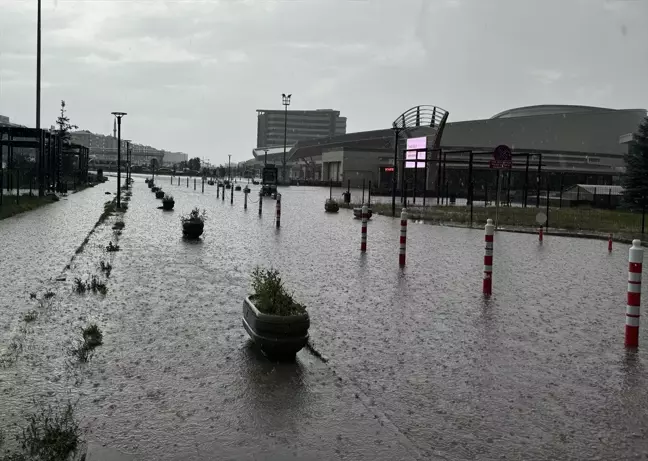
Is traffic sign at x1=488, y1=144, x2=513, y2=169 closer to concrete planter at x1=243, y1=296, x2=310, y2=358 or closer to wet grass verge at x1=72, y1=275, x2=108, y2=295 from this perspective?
wet grass verge at x1=72, y1=275, x2=108, y2=295

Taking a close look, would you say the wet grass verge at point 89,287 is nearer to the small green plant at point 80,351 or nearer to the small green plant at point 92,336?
the small green plant at point 92,336

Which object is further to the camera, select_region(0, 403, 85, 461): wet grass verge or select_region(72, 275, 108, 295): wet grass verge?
select_region(72, 275, 108, 295): wet grass verge

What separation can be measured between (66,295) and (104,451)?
6622 mm

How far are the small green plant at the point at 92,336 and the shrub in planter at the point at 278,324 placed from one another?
73.0 inches

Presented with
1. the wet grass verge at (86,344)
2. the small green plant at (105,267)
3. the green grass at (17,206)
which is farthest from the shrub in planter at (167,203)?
the wet grass verge at (86,344)

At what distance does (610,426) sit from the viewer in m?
5.76

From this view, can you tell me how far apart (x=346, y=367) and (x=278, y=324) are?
2.88 ft

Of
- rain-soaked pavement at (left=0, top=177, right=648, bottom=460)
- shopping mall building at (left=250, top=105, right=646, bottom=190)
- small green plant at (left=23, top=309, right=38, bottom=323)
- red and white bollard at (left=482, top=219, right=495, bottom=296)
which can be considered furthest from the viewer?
shopping mall building at (left=250, top=105, right=646, bottom=190)

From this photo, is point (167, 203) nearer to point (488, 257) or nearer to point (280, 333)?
point (488, 257)

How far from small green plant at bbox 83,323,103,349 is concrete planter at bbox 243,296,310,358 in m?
1.94

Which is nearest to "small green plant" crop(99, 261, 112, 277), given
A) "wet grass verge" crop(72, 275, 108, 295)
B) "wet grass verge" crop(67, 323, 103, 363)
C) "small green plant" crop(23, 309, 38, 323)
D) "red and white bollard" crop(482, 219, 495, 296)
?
"wet grass verge" crop(72, 275, 108, 295)

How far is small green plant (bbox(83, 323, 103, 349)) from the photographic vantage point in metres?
7.80

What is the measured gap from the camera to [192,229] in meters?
Answer: 20.6

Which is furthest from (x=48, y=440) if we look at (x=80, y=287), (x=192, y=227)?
Result: (x=192, y=227)
